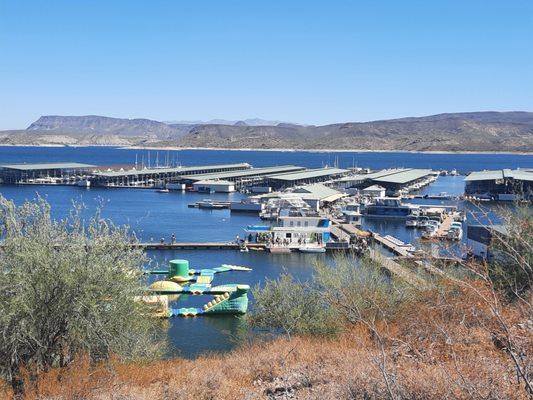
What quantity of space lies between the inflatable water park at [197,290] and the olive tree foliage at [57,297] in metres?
3.71

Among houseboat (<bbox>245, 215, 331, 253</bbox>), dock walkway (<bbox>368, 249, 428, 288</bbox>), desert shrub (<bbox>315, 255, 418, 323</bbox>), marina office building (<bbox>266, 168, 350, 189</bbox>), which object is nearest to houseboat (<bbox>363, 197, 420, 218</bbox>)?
houseboat (<bbox>245, 215, 331, 253</bbox>)

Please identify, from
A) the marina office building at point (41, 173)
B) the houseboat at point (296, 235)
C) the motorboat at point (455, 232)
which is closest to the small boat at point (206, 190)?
the marina office building at point (41, 173)

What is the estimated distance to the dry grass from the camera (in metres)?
5.63

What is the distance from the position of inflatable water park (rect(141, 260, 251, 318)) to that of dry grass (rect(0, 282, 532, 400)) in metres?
4.46

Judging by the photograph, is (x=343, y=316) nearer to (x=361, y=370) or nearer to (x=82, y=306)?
(x=361, y=370)

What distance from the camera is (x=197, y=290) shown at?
61.6 ft

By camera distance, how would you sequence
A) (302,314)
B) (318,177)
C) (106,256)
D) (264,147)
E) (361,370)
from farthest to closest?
(264,147) < (318,177) < (302,314) < (106,256) < (361,370)

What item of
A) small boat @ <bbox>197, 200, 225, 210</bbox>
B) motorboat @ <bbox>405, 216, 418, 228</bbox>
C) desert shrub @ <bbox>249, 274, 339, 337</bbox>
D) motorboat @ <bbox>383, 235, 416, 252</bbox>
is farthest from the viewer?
small boat @ <bbox>197, 200, 225, 210</bbox>

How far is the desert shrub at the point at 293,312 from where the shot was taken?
10914mm

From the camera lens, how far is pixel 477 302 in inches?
225

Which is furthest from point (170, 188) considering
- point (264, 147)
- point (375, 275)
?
point (264, 147)

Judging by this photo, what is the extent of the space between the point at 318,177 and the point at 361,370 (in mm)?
52075

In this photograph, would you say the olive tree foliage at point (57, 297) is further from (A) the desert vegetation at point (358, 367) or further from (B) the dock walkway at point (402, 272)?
(B) the dock walkway at point (402, 272)

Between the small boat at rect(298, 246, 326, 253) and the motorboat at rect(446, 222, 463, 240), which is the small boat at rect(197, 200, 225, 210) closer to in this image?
the small boat at rect(298, 246, 326, 253)
